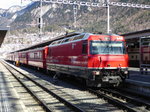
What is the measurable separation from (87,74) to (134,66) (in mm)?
15171

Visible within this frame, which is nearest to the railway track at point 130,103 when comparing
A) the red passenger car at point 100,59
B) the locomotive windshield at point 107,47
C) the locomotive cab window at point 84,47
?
the red passenger car at point 100,59

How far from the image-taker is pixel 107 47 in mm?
14008

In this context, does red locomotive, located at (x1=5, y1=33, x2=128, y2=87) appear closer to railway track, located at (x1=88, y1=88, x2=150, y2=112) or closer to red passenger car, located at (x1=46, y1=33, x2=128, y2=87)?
red passenger car, located at (x1=46, y1=33, x2=128, y2=87)

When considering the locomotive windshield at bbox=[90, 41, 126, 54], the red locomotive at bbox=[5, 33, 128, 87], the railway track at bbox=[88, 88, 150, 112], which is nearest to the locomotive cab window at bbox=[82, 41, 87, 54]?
the red locomotive at bbox=[5, 33, 128, 87]

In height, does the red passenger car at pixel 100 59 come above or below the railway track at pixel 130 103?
above

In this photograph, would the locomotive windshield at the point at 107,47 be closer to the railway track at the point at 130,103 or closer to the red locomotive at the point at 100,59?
the red locomotive at the point at 100,59

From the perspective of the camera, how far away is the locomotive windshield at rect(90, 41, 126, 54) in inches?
537

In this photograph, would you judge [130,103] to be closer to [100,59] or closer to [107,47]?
[100,59]

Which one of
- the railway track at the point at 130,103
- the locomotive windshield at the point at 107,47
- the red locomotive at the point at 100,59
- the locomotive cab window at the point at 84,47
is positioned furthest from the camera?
the locomotive cab window at the point at 84,47

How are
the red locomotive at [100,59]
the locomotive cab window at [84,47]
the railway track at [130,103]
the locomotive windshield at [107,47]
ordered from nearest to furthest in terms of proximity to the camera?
the railway track at [130,103] < the red locomotive at [100,59] < the locomotive windshield at [107,47] < the locomotive cab window at [84,47]

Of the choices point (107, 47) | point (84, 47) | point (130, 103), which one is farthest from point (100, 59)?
point (130, 103)

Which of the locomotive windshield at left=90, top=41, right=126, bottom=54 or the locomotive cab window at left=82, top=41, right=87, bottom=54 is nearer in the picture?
the locomotive windshield at left=90, top=41, right=126, bottom=54

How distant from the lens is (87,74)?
44.4 feet

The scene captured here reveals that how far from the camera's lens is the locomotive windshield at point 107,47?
13.6m
